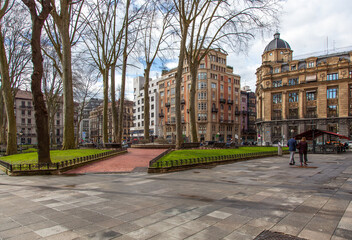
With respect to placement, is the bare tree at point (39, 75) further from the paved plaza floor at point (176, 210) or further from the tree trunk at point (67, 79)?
the tree trunk at point (67, 79)

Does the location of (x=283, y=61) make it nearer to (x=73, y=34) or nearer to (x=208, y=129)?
(x=208, y=129)

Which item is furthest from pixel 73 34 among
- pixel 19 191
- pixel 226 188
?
pixel 226 188

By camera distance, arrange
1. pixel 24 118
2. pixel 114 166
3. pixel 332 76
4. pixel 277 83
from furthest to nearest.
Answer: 1. pixel 24 118
2. pixel 277 83
3. pixel 332 76
4. pixel 114 166

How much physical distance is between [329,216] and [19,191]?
8.96m

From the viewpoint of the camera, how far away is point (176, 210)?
18.7 ft

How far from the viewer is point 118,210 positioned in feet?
18.9

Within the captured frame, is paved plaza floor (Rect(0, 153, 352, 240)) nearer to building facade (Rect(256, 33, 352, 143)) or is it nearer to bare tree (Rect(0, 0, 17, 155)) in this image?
bare tree (Rect(0, 0, 17, 155))

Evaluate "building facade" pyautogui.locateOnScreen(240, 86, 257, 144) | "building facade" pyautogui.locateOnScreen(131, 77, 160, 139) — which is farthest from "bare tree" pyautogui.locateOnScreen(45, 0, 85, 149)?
"building facade" pyautogui.locateOnScreen(240, 86, 257, 144)

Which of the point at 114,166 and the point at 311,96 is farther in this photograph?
the point at 311,96

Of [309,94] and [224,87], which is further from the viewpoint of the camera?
[224,87]

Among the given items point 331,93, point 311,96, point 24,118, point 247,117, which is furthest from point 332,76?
point 24,118

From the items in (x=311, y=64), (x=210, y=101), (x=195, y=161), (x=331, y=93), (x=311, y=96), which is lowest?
(x=195, y=161)

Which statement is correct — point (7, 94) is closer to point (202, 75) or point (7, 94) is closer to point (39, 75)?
point (39, 75)

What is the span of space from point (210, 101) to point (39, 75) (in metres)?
57.5
